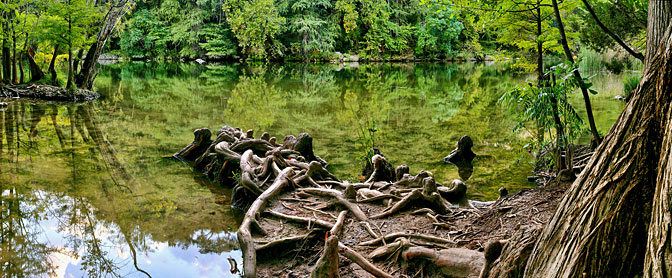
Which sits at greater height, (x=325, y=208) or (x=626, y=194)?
(x=626, y=194)

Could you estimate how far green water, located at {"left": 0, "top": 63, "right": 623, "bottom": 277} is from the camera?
503 centimetres

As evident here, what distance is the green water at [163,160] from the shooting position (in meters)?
5.03

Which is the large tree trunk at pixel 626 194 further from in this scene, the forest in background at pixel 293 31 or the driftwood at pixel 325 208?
the forest in background at pixel 293 31

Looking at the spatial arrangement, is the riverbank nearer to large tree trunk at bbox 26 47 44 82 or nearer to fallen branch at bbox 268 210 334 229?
fallen branch at bbox 268 210 334 229


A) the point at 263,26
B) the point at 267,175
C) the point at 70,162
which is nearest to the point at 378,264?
the point at 267,175

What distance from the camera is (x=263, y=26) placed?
4172cm

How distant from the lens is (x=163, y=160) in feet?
28.3

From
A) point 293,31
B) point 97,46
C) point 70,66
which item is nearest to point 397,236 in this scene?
point 70,66

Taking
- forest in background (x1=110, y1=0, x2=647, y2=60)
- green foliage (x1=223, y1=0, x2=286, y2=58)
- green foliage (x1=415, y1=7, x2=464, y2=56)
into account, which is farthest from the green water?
green foliage (x1=415, y1=7, x2=464, y2=56)

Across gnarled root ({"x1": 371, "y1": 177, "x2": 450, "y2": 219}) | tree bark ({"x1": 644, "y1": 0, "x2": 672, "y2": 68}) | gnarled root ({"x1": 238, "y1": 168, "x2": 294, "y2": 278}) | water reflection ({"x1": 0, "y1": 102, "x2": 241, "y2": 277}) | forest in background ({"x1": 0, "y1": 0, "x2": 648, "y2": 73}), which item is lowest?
water reflection ({"x1": 0, "y1": 102, "x2": 241, "y2": 277})

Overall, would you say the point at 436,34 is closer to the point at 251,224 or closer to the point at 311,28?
the point at 311,28

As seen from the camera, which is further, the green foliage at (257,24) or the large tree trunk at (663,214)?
the green foliage at (257,24)

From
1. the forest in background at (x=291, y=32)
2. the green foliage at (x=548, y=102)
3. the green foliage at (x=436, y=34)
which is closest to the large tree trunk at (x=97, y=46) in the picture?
the green foliage at (x=548, y=102)

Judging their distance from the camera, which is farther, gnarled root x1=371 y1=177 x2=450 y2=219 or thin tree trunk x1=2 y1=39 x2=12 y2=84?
thin tree trunk x1=2 y1=39 x2=12 y2=84
